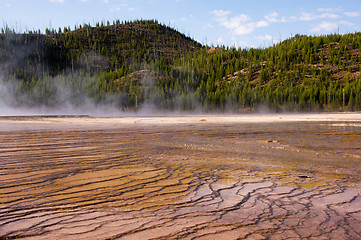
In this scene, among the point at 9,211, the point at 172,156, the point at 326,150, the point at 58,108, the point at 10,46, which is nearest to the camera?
the point at 9,211

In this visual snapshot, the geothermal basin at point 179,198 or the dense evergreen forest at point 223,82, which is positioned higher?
the dense evergreen forest at point 223,82

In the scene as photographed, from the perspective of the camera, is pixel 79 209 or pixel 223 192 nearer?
pixel 79 209

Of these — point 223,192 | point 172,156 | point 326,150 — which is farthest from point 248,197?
point 326,150

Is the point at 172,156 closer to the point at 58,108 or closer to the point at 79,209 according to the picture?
the point at 79,209

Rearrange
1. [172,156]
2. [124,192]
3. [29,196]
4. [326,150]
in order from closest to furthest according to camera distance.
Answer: [29,196] → [124,192] → [172,156] → [326,150]

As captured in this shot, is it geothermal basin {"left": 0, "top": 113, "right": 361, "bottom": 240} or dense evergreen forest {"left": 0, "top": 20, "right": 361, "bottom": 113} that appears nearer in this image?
geothermal basin {"left": 0, "top": 113, "right": 361, "bottom": 240}

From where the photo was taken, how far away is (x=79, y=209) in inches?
133

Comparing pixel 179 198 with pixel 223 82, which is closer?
pixel 179 198

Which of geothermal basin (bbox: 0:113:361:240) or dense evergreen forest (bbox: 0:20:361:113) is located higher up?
dense evergreen forest (bbox: 0:20:361:113)

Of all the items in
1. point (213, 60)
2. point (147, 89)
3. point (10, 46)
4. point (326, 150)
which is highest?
point (10, 46)

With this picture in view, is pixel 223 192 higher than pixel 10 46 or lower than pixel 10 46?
lower

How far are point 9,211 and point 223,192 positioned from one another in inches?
101

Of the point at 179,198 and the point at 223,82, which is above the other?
the point at 223,82

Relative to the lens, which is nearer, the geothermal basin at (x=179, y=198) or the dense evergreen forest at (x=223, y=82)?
the geothermal basin at (x=179, y=198)
